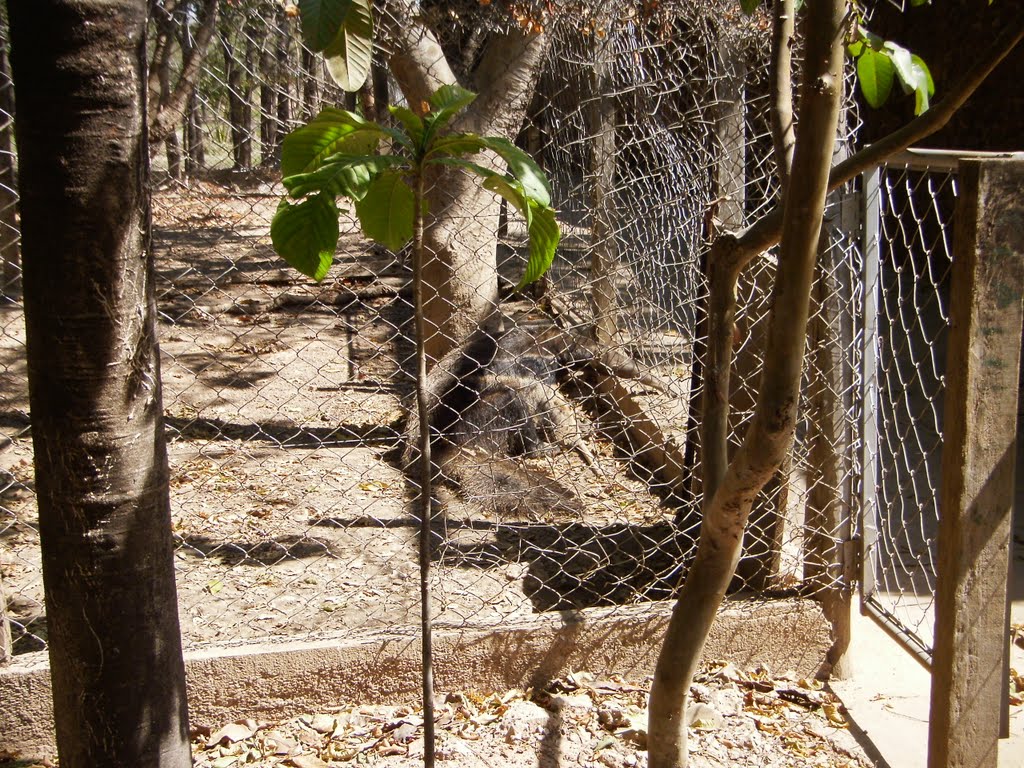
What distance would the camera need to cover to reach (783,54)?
167 centimetres

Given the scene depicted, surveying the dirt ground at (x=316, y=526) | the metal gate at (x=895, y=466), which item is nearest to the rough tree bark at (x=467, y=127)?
the dirt ground at (x=316, y=526)

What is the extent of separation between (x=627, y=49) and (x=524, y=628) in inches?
89.9

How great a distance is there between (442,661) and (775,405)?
1558 millimetres

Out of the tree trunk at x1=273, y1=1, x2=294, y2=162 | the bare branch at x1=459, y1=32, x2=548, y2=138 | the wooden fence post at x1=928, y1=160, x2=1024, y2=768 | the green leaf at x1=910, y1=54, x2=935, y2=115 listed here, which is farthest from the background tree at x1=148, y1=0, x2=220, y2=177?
the wooden fence post at x1=928, y1=160, x2=1024, y2=768

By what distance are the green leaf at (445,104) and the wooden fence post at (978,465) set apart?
1.21 metres

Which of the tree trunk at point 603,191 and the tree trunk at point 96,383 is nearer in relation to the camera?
the tree trunk at point 96,383

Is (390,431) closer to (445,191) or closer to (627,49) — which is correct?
(445,191)

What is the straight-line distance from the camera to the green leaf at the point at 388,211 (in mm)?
1544

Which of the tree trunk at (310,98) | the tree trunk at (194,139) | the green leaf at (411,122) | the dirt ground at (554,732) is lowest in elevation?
the dirt ground at (554,732)

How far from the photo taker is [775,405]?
1611mm

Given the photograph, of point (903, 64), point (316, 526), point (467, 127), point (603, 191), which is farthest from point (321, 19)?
point (603, 191)

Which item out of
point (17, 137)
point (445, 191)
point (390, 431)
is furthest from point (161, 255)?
point (17, 137)

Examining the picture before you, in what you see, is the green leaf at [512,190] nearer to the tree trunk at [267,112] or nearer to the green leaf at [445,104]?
the green leaf at [445,104]

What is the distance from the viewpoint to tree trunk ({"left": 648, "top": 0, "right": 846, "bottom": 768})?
1.46 m
